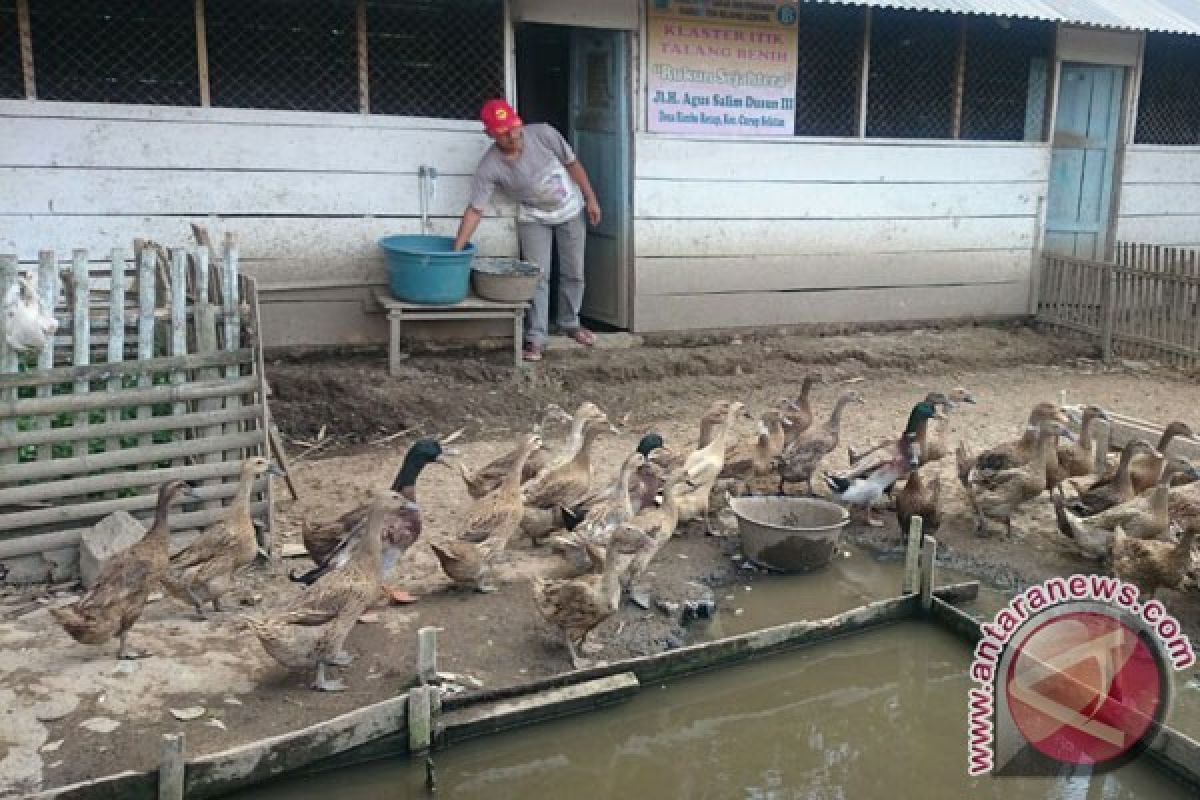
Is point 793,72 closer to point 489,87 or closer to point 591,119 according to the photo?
point 591,119

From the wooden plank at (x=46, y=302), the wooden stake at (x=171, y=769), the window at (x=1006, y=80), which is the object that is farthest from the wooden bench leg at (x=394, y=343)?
the window at (x=1006, y=80)

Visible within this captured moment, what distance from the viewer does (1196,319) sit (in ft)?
37.3

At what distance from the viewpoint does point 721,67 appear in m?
11.0

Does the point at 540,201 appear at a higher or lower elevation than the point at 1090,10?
lower

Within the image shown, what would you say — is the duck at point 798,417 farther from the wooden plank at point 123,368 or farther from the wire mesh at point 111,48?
the wire mesh at point 111,48

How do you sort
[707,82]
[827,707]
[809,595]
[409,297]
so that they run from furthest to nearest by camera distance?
[707,82]
[409,297]
[809,595]
[827,707]

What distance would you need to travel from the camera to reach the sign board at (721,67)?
10727 mm

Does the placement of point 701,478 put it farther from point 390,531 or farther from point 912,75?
point 912,75

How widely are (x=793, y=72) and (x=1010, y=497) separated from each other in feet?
19.2

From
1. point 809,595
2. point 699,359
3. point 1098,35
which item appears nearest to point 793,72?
point 699,359

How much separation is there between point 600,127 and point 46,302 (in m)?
6.56

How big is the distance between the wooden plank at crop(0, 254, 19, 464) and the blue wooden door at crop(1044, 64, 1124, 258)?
38.5 feet

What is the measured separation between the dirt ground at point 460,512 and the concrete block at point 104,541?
0.16 metres

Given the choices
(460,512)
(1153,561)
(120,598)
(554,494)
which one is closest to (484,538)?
(554,494)
